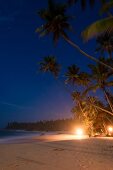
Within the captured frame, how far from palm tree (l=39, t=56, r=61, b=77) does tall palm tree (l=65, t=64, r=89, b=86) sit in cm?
159

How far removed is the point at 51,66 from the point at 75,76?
3866 millimetres

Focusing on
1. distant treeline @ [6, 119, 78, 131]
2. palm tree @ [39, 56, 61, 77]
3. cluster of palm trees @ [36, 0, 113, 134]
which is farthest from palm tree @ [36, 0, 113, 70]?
distant treeline @ [6, 119, 78, 131]

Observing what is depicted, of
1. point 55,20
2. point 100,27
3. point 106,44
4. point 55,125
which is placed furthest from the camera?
point 55,125

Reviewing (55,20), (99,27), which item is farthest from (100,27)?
(55,20)

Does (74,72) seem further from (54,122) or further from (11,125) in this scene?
(11,125)

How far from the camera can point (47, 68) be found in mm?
39219

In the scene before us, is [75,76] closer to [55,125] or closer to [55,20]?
[55,20]

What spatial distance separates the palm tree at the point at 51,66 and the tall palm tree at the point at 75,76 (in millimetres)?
1588

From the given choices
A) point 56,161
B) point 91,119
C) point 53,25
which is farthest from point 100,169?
point 91,119

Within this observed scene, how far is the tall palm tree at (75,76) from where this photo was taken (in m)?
36.7

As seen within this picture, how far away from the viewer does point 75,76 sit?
37500mm

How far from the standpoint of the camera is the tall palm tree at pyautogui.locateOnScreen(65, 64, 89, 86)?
120 feet

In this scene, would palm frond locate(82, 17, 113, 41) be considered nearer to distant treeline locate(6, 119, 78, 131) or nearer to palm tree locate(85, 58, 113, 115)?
palm tree locate(85, 58, 113, 115)

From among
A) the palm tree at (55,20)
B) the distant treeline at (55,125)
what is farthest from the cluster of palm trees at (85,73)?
the distant treeline at (55,125)
